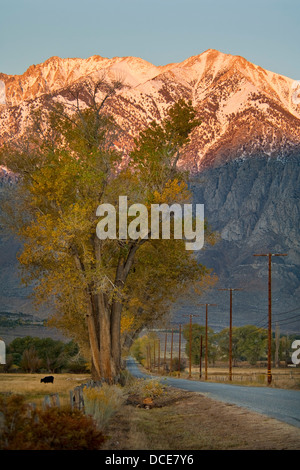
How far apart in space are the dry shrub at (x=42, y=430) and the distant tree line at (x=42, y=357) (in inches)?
2219

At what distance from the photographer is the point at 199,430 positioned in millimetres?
18562

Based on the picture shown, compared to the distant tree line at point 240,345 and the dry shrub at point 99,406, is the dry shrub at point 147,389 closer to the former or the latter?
Answer: the dry shrub at point 99,406

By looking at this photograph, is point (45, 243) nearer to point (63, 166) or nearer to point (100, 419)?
point (63, 166)

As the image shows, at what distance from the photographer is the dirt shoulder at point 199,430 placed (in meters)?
15.5

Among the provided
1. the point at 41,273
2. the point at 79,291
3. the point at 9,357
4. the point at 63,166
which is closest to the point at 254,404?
the point at 79,291

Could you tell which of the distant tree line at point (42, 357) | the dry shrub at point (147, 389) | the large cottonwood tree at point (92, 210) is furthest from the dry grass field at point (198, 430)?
the distant tree line at point (42, 357)

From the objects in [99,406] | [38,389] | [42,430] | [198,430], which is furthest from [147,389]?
[42,430]

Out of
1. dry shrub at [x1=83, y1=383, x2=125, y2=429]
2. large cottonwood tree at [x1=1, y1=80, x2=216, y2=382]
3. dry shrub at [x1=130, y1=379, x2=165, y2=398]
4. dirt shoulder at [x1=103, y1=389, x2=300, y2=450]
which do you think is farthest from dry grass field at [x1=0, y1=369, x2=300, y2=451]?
large cottonwood tree at [x1=1, y1=80, x2=216, y2=382]

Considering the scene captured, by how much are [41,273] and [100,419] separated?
511 inches

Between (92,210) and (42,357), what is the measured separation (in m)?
61.8

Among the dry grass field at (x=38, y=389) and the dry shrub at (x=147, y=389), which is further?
the dry shrub at (x=147, y=389)

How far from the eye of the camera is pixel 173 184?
102 ft

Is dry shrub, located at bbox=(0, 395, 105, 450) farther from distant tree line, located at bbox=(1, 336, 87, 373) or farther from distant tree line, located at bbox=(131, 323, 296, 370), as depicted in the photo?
distant tree line, located at bbox=(131, 323, 296, 370)
